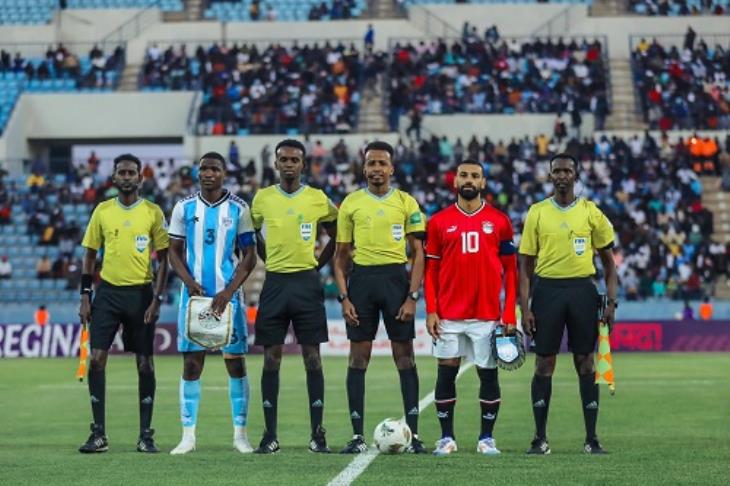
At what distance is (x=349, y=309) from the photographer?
12523 mm

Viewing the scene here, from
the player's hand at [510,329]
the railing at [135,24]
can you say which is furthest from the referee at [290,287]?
the railing at [135,24]

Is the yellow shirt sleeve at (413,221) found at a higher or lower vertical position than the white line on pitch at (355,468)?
higher

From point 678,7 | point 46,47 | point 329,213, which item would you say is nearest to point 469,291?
point 329,213

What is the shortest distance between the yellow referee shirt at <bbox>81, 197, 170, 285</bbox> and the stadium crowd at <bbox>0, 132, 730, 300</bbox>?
26.3 m

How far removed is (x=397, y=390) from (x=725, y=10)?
33.2 m

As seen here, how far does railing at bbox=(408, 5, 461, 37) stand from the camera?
51.2m

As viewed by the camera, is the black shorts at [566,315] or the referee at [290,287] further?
the referee at [290,287]

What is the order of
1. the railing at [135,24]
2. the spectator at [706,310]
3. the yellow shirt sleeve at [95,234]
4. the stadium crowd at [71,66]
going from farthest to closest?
the railing at [135,24] < the stadium crowd at [71,66] < the spectator at [706,310] < the yellow shirt sleeve at [95,234]

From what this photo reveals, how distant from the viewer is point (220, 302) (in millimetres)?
12578

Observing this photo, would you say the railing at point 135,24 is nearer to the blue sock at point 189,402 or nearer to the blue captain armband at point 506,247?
the blue sock at point 189,402

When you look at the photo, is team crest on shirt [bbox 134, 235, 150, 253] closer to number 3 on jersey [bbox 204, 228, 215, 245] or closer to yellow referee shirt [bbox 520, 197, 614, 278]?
number 3 on jersey [bbox 204, 228, 215, 245]

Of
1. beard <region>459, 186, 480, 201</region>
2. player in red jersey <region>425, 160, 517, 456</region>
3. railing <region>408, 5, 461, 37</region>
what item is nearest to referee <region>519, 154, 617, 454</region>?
player in red jersey <region>425, 160, 517, 456</region>

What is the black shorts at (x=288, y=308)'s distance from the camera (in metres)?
12.7

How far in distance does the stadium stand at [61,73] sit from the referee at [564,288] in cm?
3891
